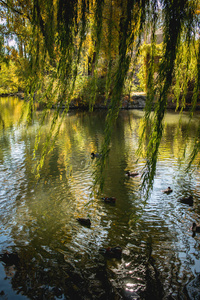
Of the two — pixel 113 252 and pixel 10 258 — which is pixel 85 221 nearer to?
pixel 113 252

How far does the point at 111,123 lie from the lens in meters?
1.75

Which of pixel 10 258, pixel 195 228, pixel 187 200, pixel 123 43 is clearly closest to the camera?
pixel 123 43

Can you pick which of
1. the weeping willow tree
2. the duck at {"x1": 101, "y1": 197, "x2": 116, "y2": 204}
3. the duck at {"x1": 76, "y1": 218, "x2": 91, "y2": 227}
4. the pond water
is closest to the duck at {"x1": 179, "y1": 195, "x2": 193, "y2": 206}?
the pond water

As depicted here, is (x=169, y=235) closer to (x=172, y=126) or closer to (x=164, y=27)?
(x=164, y=27)

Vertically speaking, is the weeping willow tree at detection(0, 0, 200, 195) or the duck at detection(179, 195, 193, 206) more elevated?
the weeping willow tree at detection(0, 0, 200, 195)

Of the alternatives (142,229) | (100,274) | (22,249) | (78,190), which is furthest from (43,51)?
(78,190)

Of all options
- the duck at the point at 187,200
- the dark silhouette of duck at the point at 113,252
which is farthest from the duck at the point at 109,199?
the dark silhouette of duck at the point at 113,252

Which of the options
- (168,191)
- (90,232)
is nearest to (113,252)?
(90,232)

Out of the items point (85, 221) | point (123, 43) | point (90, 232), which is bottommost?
point (90, 232)

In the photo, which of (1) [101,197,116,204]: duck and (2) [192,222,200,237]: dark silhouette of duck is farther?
(1) [101,197,116,204]: duck

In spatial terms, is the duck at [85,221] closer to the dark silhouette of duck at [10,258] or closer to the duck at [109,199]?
the duck at [109,199]

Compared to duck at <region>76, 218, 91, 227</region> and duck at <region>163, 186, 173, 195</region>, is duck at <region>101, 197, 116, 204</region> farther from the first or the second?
duck at <region>163, 186, 173, 195</region>

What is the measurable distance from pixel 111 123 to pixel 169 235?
10.7ft

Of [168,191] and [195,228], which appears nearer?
[195,228]
